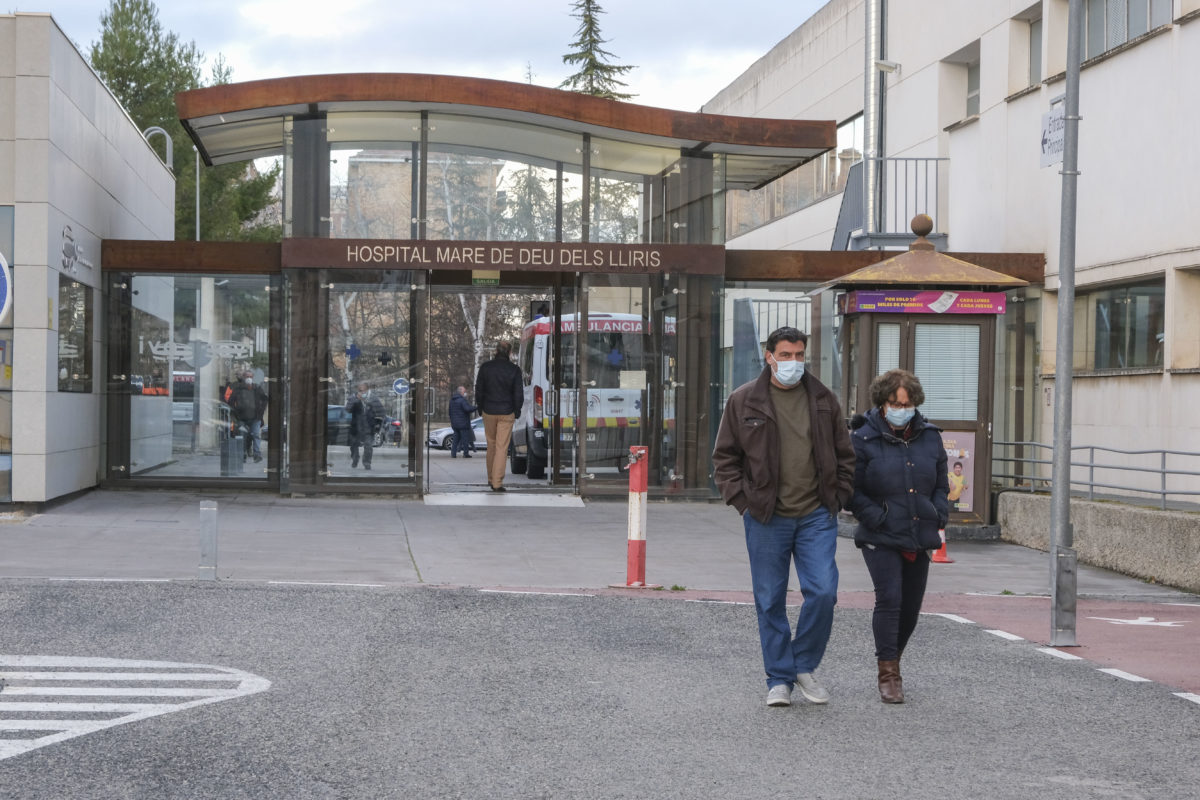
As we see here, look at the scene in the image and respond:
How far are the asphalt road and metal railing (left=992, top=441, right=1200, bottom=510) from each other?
527 centimetres

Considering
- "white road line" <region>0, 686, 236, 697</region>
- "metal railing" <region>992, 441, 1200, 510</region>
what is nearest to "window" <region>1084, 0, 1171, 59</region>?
"metal railing" <region>992, 441, 1200, 510</region>

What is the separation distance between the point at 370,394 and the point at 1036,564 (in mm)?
8112

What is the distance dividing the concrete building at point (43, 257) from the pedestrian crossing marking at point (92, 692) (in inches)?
315

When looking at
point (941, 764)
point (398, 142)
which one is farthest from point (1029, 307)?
point (941, 764)

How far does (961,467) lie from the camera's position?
15.9 meters

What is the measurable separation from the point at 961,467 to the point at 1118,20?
5.65 m

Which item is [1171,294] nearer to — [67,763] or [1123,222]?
[1123,222]

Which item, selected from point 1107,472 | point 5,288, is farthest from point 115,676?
point 1107,472

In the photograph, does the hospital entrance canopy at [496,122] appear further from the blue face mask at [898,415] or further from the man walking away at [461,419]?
the man walking away at [461,419]

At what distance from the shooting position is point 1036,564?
1429 cm

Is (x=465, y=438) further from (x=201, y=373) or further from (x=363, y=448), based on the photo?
(x=363, y=448)

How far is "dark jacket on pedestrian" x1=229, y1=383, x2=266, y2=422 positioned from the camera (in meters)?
18.6

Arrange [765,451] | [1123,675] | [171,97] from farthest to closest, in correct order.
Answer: [171,97]
[1123,675]
[765,451]

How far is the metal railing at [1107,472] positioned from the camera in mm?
14680
